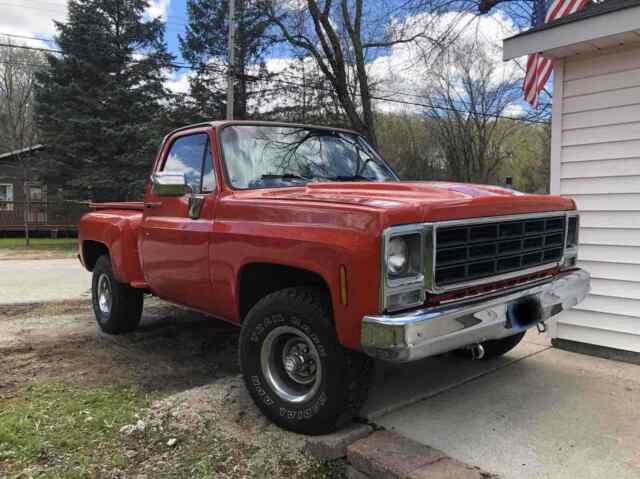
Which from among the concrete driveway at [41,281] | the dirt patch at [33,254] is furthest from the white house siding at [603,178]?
the dirt patch at [33,254]

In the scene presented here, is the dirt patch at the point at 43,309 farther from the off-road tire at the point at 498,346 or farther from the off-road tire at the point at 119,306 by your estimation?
the off-road tire at the point at 498,346

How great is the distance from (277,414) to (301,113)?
19.6 meters

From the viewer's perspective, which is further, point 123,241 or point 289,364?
point 123,241

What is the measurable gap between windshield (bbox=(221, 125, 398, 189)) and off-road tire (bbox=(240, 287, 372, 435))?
3.50 ft

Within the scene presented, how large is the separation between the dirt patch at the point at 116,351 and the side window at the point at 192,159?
1.65 metres

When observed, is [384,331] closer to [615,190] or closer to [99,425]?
[99,425]

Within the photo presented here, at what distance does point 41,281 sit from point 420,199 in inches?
384

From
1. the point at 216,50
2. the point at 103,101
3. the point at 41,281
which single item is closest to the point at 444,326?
the point at 41,281

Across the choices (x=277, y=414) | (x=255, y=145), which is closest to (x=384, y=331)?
(x=277, y=414)

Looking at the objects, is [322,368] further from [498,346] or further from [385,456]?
[498,346]

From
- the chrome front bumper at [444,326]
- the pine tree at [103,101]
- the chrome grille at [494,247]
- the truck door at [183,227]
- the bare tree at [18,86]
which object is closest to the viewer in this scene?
the chrome front bumper at [444,326]

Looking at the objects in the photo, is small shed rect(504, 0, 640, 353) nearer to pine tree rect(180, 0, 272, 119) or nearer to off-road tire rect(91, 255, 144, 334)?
off-road tire rect(91, 255, 144, 334)

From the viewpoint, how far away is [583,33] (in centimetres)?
432

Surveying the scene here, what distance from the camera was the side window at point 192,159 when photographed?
415 cm
